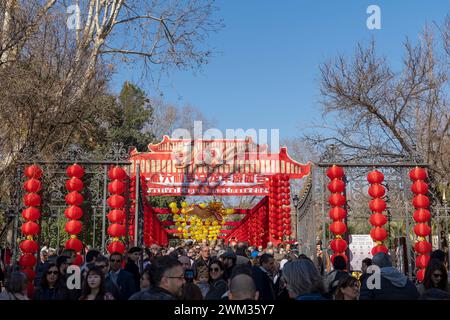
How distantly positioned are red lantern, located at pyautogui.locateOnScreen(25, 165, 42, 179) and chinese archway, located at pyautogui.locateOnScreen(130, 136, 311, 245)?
8.14m

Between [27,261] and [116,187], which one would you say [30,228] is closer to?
[27,261]

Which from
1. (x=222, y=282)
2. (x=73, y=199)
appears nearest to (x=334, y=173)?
(x=73, y=199)

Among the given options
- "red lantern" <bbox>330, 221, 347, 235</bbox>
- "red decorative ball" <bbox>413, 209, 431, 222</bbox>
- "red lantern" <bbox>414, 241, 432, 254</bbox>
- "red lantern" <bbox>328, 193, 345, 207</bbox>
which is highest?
"red lantern" <bbox>328, 193, 345, 207</bbox>

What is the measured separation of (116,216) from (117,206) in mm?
242

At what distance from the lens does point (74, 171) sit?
1203 centimetres

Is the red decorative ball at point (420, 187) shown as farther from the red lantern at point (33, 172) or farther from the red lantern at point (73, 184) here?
the red lantern at point (33, 172)

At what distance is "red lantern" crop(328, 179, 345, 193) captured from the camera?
12.2 meters

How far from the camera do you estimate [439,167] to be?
1578cm

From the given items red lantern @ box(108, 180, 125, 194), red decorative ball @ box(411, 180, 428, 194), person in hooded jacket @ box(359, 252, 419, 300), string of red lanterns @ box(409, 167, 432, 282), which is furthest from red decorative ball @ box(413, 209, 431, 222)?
person in hooded jacket @ box(359, 252, 419, 300)

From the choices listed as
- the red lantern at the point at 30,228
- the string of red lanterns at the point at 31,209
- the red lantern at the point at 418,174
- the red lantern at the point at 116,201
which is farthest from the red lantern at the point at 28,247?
the red lantern at the point at 418,174

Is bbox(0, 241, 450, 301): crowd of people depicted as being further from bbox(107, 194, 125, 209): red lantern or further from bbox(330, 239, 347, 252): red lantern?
bbox(107, 194, 125, 209): red lantern

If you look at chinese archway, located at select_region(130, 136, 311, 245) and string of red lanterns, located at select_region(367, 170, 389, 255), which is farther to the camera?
chinese archway, located at select_region(130, 136, 311, 245)
